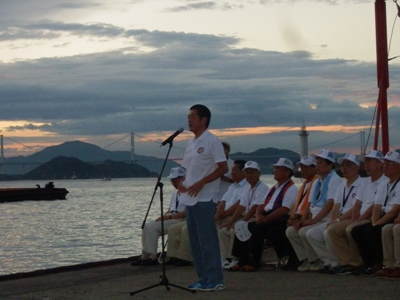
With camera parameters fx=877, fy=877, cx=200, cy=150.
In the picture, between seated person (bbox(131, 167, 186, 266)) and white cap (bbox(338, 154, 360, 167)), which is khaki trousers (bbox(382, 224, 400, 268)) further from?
seated person (bbox(131, 167, 186, 266))

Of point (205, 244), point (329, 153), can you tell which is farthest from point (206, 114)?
point (329, 153)

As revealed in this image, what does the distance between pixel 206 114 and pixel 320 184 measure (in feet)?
6.61

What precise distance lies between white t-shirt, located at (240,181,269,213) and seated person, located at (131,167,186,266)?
80cm

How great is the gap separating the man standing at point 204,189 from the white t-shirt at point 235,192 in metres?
2.33

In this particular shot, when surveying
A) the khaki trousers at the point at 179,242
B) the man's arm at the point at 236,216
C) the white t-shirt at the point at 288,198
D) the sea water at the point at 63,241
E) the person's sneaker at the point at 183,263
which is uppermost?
the white t-shirt at the point at 288,198

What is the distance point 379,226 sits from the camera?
8.41 m

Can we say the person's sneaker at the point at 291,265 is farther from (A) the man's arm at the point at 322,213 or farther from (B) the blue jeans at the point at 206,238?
(B) the blue jeans at the point at 206,238

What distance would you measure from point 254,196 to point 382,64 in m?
3.92

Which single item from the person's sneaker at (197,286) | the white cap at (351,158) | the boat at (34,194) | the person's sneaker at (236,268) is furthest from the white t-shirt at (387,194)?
the boat at (34,194)

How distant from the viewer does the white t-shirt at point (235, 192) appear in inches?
395

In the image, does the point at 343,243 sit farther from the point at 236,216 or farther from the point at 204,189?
the point at 204,189

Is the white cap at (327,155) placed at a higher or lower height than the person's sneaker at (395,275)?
higher

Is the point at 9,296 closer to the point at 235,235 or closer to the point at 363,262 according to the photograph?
the point at 235,235

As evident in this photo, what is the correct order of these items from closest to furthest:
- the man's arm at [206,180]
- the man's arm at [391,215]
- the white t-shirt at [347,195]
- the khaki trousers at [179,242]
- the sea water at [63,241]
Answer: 1. the man's arm at [206,180]
2. the man's arm at [391,215]
3. the white t-shirt at [347,195]
4. the khaki trousers at [179,242]
5. the sea water at [63,241]
